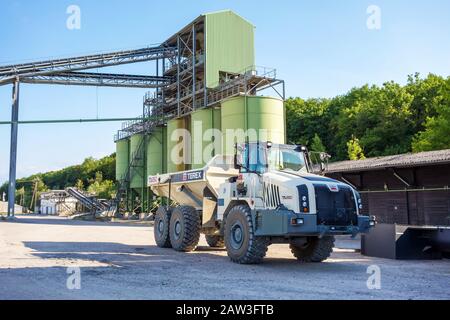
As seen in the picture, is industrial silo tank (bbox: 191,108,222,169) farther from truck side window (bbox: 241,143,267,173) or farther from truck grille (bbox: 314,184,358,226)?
truck grille (bbox: 314,184,358,226)

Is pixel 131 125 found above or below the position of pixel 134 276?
above

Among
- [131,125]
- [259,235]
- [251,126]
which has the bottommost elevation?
[259,235]

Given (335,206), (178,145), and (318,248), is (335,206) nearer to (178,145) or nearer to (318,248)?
(318,248)

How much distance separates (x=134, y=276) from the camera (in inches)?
406

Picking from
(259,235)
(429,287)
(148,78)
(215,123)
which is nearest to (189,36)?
(148,78)

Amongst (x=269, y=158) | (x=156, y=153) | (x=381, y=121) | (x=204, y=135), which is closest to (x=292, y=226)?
(x=269, y=158)

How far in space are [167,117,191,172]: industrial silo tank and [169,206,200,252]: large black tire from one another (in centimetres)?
2756

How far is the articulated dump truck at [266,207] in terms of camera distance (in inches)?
451

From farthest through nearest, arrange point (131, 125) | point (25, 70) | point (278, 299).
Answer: point (131, 125) < point (25, 70) < point (278, 299)

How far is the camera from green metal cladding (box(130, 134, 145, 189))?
53.8m

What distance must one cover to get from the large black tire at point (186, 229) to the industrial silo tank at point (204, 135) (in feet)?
70.8

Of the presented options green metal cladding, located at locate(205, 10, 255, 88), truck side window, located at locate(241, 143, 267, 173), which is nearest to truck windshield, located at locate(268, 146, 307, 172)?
truck side window, located at locate(241, 143, 267, 173)
